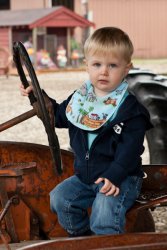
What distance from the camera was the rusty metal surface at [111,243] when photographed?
1864 mm

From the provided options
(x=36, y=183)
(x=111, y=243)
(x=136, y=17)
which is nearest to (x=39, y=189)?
(x=36, y=183)

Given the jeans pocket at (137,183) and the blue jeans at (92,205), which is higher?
the jeans pocket at (137,183)

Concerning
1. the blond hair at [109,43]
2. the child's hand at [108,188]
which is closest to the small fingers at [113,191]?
the child's hand at [108,188]

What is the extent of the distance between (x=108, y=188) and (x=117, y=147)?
159 mm

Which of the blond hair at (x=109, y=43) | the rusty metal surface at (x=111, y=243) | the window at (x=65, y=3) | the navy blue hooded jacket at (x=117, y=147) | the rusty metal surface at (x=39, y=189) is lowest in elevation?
the window at (x=65, y=3)

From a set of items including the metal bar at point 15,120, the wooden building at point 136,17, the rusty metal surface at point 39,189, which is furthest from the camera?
the wooden building at point 136,17

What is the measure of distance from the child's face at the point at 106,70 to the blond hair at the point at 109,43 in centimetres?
2

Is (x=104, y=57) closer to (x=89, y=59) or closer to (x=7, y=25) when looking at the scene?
(x=89, y=59)

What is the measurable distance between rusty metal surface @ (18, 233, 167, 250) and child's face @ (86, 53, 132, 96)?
75 cm

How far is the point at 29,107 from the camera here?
1186 cm

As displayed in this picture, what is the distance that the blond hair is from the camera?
97.5 inches

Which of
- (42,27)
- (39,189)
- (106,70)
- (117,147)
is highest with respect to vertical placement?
(106,70)

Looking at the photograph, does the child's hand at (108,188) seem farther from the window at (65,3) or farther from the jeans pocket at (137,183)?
the window at (65,3)

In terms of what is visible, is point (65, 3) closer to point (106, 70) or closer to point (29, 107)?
point (29, 107)
